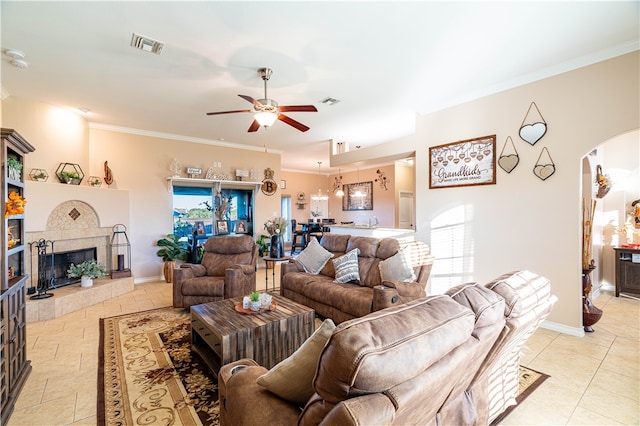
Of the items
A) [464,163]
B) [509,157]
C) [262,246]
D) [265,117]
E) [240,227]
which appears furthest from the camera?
[240,227]

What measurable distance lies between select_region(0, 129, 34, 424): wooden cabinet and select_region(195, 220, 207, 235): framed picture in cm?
383

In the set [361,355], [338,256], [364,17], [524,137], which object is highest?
[364,17]

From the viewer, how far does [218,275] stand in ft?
14.0

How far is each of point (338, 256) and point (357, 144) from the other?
3912 millimetres

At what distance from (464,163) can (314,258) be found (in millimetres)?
2586

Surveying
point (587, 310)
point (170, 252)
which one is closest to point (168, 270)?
point (170, 252)

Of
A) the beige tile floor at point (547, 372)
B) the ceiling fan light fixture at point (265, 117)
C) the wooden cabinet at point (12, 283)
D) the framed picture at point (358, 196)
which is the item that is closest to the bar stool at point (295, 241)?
the framed picture at point (358, 196)

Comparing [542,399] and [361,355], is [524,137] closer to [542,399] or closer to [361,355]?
[542,399]

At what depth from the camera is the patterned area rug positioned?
196 centimetres

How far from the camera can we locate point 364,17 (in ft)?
8.01

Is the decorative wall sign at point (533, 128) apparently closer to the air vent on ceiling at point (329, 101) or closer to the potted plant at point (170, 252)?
the air vent on ceiling at point (329, 101)

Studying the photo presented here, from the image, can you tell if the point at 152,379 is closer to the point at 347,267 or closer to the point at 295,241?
the point at 347,267

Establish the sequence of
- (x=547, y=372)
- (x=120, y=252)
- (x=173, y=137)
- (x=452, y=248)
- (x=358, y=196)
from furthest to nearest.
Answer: (x=358, y=196) → (x=173, y=137) → (x=120, y=252) → (x=452, y=248) → (x=547, y=372)

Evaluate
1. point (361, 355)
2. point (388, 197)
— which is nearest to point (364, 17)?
point (361, 355)
